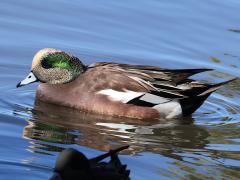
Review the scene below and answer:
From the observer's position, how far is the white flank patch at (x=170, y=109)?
11062 mm

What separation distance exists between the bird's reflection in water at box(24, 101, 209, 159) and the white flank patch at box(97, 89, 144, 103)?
0.27 metres

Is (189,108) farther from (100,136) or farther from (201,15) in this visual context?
(201,15)

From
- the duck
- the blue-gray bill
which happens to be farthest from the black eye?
the blue-gray bill

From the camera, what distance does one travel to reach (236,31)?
557 inches

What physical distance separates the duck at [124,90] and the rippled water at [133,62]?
17 cm

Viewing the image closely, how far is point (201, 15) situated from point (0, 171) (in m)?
6.80

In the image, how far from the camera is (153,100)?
11086mm

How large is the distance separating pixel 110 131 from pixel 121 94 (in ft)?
3.19

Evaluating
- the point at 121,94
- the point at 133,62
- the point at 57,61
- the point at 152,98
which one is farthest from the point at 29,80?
the point at 133,62

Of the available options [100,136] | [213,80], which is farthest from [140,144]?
[213,80]

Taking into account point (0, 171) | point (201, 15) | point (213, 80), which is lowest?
point (0, 171)

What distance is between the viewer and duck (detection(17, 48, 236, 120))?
11.0 metres

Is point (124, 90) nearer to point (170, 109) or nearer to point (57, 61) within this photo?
point (170, 109)

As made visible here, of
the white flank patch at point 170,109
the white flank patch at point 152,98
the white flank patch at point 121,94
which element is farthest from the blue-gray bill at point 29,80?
the white flank patch at point 170,109
